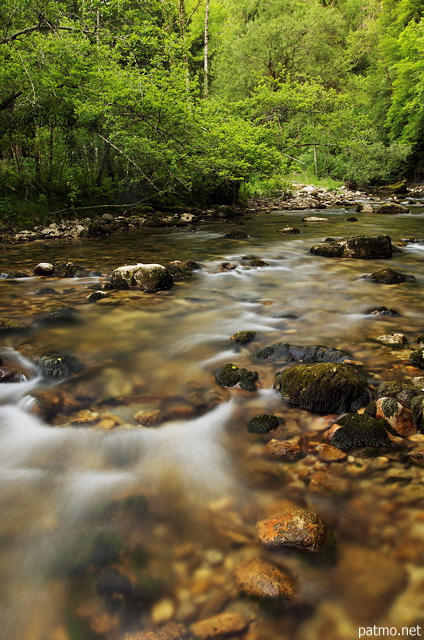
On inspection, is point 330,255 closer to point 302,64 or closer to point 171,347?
point 171,347

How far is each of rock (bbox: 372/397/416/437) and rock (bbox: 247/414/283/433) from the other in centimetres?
70

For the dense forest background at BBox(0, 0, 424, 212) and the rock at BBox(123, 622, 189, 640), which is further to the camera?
the dense forest background at BBox(0, 0, 424, 212)

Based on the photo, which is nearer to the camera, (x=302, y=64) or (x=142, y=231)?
(x=142, y=231)

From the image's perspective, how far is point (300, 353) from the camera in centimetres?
364

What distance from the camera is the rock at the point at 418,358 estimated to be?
10.9ft

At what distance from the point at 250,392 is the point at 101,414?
3.94 feet

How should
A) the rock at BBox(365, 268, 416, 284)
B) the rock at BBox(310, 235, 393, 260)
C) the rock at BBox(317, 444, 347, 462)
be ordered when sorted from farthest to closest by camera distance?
the rock at BBox(310, 235, 393, 260)
the rock at BBox(365, 268, 416, 284)
the rock at BBox(317, 444, 347, 462)

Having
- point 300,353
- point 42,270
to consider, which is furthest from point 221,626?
point 42,270

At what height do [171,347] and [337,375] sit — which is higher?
[337,375]

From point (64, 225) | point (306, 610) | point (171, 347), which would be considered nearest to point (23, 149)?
point (64, 225)

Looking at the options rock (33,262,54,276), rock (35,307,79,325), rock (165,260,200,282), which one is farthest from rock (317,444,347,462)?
rock (33,262,54,276)

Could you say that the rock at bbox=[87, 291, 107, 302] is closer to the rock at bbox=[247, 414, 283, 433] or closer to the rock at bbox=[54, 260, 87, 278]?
the rock at bbox=[54, 260, 87, 278]

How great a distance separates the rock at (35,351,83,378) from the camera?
11.6ft

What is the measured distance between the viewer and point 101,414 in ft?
9.71
